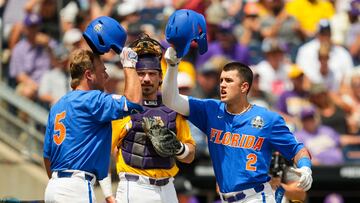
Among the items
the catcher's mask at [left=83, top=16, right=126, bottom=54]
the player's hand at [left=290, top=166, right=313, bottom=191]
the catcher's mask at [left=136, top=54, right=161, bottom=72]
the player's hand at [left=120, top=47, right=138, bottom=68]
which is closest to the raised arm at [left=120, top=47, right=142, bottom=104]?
the player's hand at [left=120, top=47, right=138, bottom=68]

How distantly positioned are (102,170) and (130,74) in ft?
2.84

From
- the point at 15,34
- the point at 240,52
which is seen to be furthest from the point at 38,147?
the point at 240,52

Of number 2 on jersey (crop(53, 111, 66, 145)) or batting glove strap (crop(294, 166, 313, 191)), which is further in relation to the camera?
batting glove strap (crop(294, 166, 313, 191))

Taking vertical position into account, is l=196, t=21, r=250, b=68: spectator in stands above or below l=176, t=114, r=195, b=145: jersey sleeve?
above

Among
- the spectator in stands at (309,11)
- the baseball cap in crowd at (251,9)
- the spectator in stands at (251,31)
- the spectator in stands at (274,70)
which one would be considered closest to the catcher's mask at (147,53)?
the spectator in stands at (274,70)

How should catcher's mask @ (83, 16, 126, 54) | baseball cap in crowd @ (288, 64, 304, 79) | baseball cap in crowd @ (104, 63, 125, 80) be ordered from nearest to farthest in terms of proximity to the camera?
catcher's mask @ (83, 16, 126, 54)
baseball cap in crowd @ (104, 63, 125, 80)
baseball cap in crowd @ (288, 64, 304, 79)

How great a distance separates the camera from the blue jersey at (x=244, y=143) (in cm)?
868

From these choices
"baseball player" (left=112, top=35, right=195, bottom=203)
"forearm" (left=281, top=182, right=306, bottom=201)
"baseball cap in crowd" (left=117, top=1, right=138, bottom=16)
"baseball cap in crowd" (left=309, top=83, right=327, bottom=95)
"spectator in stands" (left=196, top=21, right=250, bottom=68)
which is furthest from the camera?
"baseball cap in crowd" (left=117, top=1, right=138, bottom=16)

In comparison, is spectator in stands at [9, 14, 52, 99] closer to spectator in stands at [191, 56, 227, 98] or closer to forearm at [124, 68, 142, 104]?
spectator in stands at [191, 56, 227, 98]

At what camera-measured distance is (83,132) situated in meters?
8.15

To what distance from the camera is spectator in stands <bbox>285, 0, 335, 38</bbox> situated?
15.7m

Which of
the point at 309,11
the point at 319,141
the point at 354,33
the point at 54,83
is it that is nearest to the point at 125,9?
the point at 54,83

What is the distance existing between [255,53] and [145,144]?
646 cm

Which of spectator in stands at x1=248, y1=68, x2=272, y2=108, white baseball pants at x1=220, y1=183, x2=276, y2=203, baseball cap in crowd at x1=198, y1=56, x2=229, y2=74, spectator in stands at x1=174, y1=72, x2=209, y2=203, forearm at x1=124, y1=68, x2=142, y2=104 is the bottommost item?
spectator in stands at x1=174, y1=72, x2=209, y2=203
